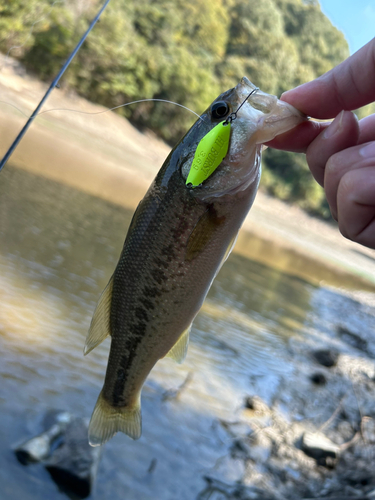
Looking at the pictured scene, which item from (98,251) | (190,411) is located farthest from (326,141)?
(98,251)

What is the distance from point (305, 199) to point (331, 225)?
6873 mm

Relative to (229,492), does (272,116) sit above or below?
above

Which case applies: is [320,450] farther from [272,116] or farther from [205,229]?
Result: [272,116]

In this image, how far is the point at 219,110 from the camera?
6.05ft

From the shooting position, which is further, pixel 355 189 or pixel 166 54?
pixel 166 54

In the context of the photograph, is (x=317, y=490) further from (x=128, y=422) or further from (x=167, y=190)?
(x=167, y=190)

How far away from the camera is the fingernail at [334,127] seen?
161cm

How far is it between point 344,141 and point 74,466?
318cm

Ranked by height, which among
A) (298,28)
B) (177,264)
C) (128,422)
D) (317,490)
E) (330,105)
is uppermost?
(298,28)

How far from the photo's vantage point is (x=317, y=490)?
3959mm

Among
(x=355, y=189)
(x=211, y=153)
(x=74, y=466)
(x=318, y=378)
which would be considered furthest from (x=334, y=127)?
(x=318, y=378)

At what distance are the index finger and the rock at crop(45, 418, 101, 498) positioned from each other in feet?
10.2

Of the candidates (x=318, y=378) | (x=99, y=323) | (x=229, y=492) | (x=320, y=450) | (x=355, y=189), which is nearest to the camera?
(x=355, y=189)

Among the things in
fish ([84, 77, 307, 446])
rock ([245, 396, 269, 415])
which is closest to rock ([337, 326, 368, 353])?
rock ([245, 396, 269, 415])
